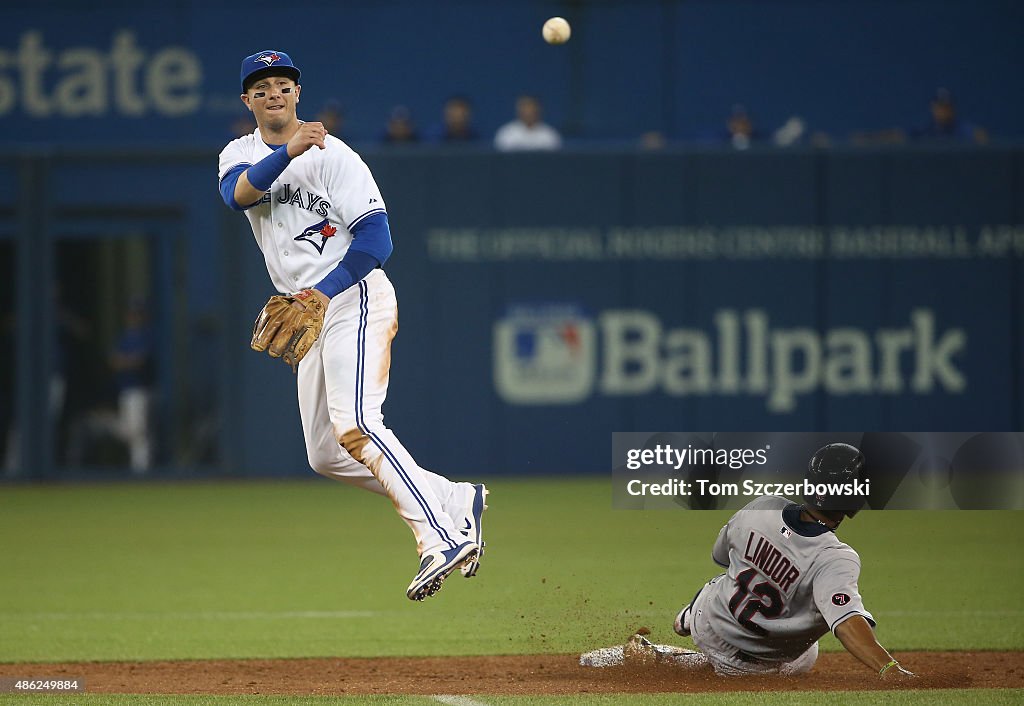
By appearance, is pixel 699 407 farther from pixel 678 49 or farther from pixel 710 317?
pixel 678 49

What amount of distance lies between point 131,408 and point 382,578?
6.05 metres

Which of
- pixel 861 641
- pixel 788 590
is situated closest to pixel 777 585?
pixel 788 590

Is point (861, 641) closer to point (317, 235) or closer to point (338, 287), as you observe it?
point (338, 287)

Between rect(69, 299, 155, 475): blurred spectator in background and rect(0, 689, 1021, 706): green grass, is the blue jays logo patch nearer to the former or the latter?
rect(0, 689, 1021, 706): green grass

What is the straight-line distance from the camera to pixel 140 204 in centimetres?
1553

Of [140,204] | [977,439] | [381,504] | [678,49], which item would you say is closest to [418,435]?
[381,504]

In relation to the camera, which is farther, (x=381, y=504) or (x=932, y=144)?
(x=932, y=144)

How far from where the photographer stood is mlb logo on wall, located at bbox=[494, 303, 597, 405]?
15219 mm

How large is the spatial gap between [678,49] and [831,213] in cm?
520

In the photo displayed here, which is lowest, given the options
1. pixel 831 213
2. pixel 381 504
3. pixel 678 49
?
pixel 381 504

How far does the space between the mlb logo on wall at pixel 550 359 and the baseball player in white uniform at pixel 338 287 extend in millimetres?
8532

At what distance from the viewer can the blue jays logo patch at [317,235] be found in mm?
6566

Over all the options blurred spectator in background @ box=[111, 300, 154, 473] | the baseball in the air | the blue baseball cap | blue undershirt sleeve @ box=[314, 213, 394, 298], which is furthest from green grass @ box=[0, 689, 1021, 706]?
blurred spectator in background @ box=[111, 300, 154, 473]

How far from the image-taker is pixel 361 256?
6.43 metres
